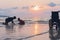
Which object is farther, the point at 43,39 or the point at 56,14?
the point at 56,14

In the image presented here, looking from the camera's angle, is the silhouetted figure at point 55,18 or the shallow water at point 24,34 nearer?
the shallow water at point 24,34

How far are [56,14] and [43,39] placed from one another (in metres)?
4.36

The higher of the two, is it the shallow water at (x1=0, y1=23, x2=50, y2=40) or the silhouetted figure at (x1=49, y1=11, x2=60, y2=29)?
the silhouetted figure at (x1=49, y1=11, x2=60, y2=29)

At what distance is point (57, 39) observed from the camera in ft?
38.4

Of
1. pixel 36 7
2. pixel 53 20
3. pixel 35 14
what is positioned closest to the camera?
pixel 53 20

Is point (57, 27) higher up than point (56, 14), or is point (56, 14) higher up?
point (56, 14)

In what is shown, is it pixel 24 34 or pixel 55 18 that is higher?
pixel 55 18

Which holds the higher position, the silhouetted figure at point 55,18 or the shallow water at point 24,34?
the silhouetted figure at point 55,18

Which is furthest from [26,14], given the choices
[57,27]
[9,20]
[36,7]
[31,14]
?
[57,27]

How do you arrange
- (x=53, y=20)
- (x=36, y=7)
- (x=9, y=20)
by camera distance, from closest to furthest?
(x=53, y=20)
(x=9, y=20)
(x=36, y=7)

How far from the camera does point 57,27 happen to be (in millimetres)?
16469

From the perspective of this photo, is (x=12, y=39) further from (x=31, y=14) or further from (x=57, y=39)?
(x=31, y=14)

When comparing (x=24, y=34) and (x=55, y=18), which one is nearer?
(x=24, y=34)

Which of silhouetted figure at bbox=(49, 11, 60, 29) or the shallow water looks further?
silhouetted figure at bbox=(49, 11, 60, 29)
